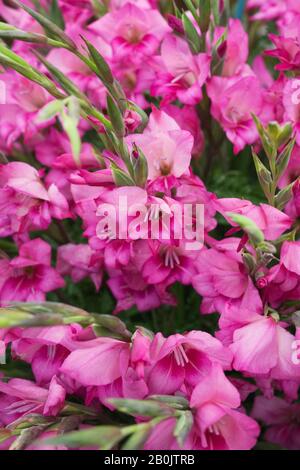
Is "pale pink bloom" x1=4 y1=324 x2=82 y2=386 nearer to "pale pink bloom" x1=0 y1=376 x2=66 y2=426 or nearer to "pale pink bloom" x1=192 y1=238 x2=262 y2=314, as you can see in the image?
"pale pink bloom" x1=0 y1=376 x2=66 y2=426

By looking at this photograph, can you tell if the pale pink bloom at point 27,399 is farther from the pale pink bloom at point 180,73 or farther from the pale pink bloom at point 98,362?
the pale pink bloom at point 180,73

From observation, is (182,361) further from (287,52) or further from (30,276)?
Result: (287,52)

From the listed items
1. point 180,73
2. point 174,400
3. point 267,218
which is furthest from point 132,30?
point 174,400

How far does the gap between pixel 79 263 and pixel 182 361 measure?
169mm

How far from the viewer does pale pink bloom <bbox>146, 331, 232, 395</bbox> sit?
490 millimetres

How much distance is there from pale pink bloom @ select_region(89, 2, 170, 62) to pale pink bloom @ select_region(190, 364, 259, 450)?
346 millimetres

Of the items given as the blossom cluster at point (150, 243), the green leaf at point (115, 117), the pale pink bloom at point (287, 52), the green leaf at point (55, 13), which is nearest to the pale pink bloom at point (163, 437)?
the blossom cluster at point (150, 243)

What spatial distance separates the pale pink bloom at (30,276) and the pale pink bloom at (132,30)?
213mm

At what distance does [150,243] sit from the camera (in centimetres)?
52

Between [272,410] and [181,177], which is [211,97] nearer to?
[181,177]

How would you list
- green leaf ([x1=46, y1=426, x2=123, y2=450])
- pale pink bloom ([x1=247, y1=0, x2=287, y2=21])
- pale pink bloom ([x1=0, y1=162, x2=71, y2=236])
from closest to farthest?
green leaf ([x1=46, y1=426, x2=123, y2=450]), pale pink bloom ([x1=0, y1=162, x2=71, y2=236]), pale pink bloom ([x1=247, y1=0, x2=287, y2=21])

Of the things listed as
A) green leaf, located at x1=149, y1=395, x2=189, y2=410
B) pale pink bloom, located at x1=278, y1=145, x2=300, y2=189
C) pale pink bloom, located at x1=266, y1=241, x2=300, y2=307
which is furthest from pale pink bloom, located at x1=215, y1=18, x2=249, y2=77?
green leaf, located at x1=149, y1=395, x2=189, y2=410
